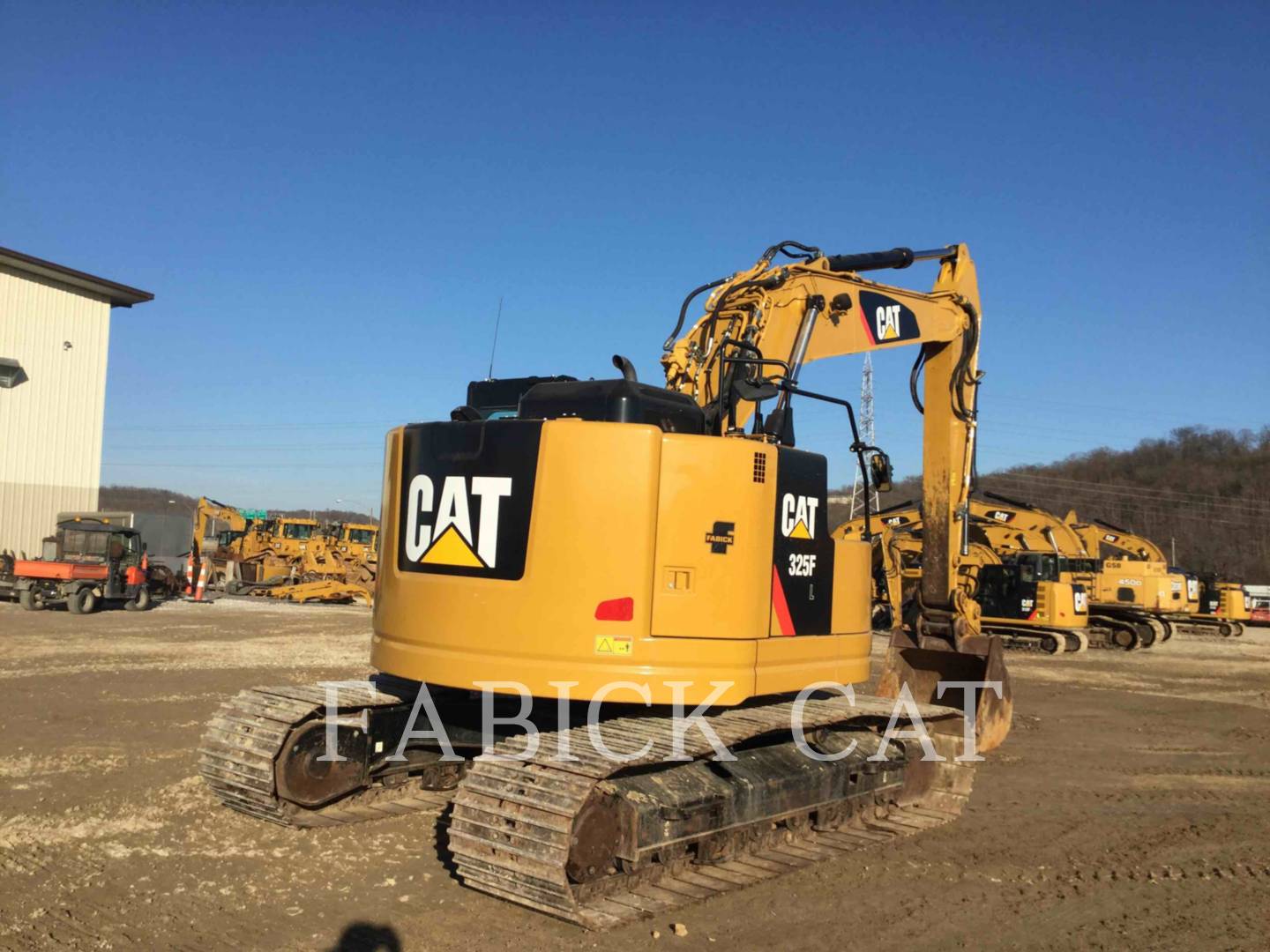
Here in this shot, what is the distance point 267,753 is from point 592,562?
238 centimetres

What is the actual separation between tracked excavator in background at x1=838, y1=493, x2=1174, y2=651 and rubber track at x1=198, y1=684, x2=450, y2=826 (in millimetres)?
18142

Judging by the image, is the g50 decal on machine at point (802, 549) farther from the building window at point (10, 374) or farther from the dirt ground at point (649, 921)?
the building window at point (10, 374)

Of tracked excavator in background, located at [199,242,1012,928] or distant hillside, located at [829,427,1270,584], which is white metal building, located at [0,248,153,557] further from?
distant hillside, located at [829,427,1270,584]

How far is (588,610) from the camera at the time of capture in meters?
5.46

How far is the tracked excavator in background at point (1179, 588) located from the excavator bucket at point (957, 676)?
17.8 meters

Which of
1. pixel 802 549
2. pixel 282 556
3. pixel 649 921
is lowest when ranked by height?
pixel 649 921

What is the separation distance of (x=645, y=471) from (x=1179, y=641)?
2558cm

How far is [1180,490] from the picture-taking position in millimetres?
71250

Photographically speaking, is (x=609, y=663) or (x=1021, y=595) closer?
(x=609, y=663)

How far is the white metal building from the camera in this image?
2956 centimetres

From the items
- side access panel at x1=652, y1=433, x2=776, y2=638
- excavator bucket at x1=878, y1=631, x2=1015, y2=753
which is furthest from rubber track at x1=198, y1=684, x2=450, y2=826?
excavator bucket at x1=878, y1=631, x2=1015, y2=753

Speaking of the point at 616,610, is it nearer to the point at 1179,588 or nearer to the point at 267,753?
the point at 267,753

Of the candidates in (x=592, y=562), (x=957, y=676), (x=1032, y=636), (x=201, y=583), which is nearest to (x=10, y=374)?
(x=201, y=583)

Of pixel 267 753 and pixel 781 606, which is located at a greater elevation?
pixel 781 606
